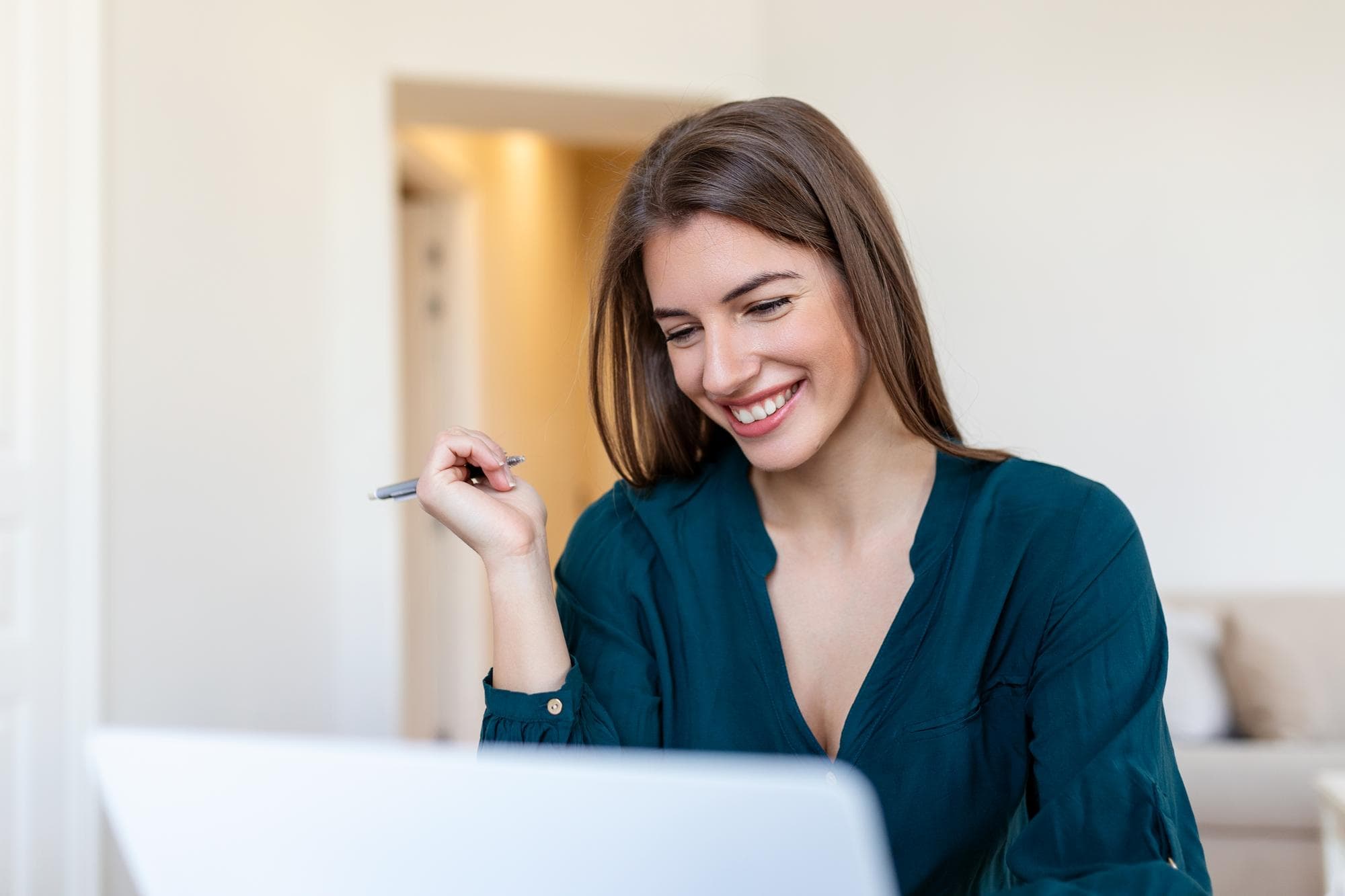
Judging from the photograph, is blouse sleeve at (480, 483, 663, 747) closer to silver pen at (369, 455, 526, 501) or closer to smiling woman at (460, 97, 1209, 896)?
smiling woman at (460, 97, 1209, 896)

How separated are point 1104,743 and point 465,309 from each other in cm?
408

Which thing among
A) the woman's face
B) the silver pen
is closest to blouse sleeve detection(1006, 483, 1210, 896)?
the woman's face

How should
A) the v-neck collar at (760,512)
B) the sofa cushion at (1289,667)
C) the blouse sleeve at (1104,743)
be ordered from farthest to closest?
1. the sofa cushion at (1289,667)
2. the v-neck collar at (760,512)
3. the blouse sleeve at (1104,743)

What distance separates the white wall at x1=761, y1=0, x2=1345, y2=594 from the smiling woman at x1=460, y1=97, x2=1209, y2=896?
227 centimetres

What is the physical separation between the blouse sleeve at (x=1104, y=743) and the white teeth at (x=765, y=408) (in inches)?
11.6

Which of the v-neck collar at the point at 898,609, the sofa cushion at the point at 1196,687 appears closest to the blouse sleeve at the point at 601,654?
the v-neck collar at the point at 898,609

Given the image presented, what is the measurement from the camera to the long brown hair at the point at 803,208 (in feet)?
3.83

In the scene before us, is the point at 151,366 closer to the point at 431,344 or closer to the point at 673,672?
the point at 673,672

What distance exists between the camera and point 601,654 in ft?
4.11

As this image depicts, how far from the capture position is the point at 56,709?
2295 millimetres

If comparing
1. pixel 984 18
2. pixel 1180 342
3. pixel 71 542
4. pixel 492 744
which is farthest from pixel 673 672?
pixel 984 18

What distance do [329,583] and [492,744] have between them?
7.69 ft

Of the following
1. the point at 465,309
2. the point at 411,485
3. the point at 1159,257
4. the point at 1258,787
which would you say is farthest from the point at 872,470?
the point at 465,309

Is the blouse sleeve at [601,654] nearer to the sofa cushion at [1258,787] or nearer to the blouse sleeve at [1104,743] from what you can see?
the blouse sleeve at [1104,743]
